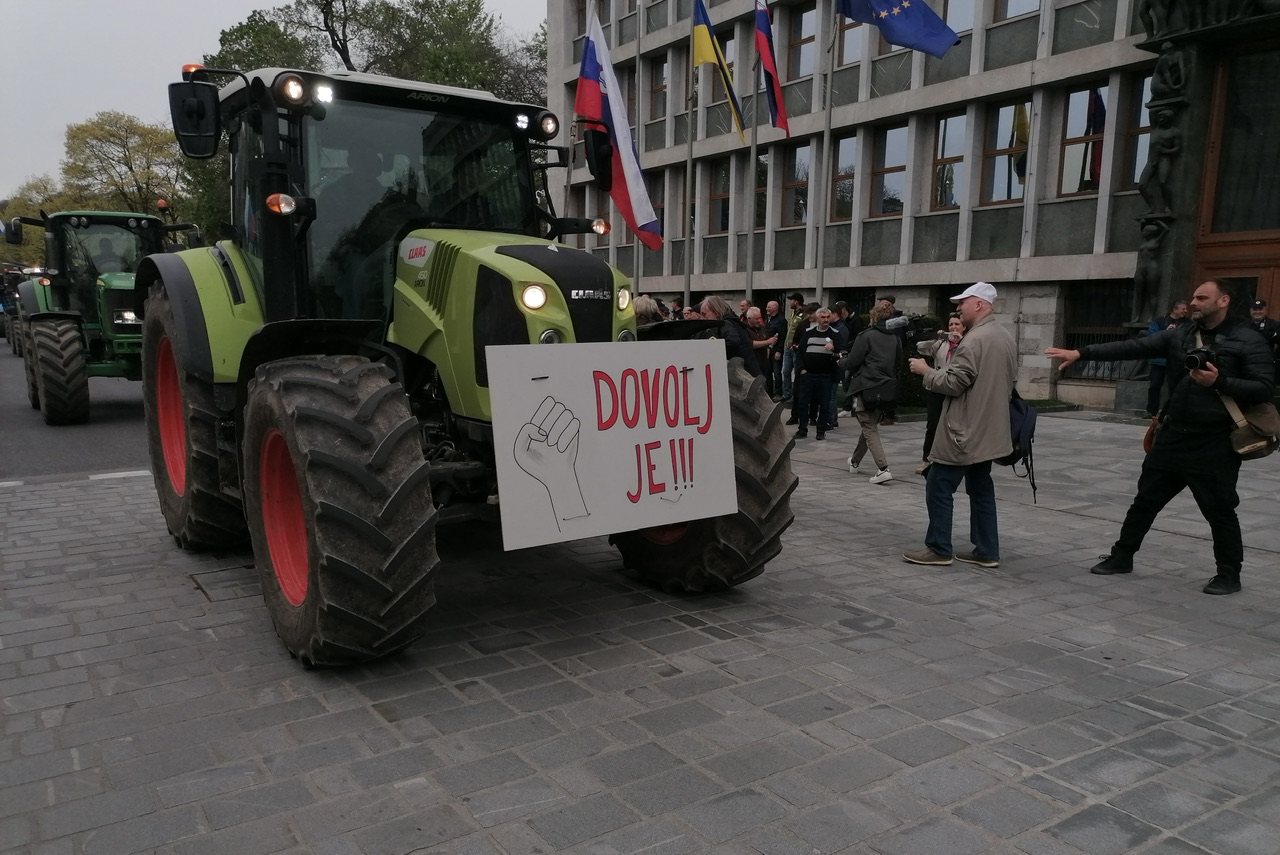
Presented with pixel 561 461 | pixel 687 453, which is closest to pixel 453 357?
pixel 561 461

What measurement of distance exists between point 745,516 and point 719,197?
2336 centimetres

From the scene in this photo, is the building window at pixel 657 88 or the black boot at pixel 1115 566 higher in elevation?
the building window at pixel 657 88

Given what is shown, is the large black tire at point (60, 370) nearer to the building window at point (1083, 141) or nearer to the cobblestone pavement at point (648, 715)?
the cobblestone pavement at point (648, 715)

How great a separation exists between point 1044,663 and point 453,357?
3107 millimetres

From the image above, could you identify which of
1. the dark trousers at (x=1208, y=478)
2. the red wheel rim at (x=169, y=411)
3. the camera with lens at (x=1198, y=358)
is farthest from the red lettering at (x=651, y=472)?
the red wheel rim at (x=169, y=411)

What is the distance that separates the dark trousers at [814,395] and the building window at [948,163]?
9.48m

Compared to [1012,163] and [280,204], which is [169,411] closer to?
[280,204]

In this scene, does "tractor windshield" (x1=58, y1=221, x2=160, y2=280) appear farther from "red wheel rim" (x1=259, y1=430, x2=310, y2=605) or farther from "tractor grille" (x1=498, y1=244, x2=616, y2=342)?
"tractor grille" (x1=498, y1=244, x2=616, y2=342)

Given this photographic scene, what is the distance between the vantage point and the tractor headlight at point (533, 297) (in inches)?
161

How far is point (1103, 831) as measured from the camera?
284cm

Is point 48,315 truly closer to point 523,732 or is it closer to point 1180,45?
point 523,732

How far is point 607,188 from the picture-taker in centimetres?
596

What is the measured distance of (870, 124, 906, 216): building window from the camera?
20891mm

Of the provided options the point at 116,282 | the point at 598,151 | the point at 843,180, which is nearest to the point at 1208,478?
the point at 598,151
